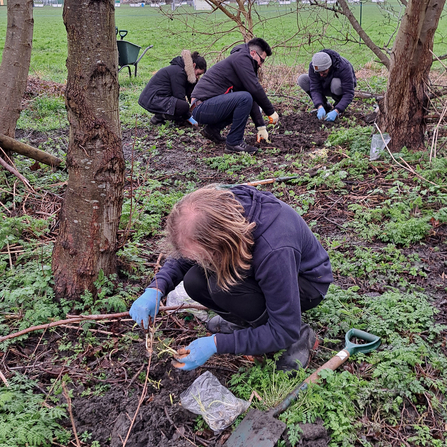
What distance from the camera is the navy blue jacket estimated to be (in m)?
6.39

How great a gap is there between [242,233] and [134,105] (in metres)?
6.83

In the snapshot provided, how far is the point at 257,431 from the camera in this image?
184 centimetres

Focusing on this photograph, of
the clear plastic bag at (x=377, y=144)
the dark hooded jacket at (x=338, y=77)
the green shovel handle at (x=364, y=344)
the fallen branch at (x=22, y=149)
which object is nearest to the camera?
the green shovel handle at (x=364, y=344)

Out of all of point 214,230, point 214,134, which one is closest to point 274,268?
point 214,230

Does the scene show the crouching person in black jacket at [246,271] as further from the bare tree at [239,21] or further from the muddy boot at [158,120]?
the bare tree at [239,21]

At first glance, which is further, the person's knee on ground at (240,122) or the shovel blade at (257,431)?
the person's knee on ground at (240,122)

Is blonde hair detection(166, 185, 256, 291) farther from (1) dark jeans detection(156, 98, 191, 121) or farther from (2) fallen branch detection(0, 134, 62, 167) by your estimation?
(1) dark jeans detection(156, 98, 191, 121)

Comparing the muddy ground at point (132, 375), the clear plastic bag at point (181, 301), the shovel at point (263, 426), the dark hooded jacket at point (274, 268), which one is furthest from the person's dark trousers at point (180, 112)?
the shovel at point (263, 426)

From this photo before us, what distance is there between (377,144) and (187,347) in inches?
135

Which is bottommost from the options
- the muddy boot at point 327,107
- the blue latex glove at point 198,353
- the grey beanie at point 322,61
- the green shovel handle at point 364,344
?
the green shovel handle at point 364,344

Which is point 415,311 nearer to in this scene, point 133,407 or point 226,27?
point 133,407

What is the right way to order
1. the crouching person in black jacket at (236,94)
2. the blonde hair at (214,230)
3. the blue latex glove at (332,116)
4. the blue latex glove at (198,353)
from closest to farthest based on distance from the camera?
the blonde hair at (214,230)
the blue latex glove at (198,353)
the crouching person in black jacket at (236,94)
the blue latex glove at (332,116)

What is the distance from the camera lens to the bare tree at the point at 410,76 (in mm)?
4098

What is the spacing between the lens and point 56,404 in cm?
204
